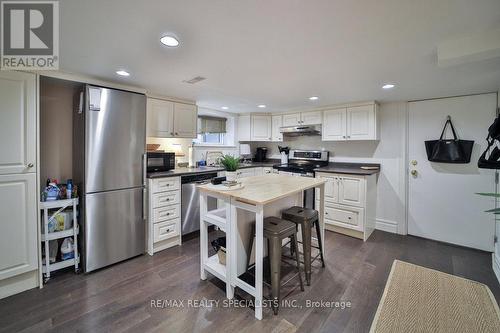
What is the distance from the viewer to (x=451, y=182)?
10.1 feet

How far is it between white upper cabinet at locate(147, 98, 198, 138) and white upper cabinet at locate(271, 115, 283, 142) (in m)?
1.79

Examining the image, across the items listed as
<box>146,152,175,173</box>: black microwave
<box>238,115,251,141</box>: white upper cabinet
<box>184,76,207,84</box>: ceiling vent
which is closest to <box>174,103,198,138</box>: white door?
<box>146,152,175,173</box>: black microwave

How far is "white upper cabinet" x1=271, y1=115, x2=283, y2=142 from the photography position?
458cm

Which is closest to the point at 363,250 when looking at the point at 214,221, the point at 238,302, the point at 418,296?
the point at 418,296

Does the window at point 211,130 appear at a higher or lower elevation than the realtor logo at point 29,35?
lower

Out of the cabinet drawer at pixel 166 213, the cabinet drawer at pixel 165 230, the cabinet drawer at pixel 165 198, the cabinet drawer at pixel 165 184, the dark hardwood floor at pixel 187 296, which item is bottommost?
the dark hardwood floor at pixel 187 296

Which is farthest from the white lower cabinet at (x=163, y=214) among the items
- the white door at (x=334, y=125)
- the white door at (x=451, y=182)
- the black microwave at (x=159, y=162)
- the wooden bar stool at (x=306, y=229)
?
the white door at (x=451, y=182)

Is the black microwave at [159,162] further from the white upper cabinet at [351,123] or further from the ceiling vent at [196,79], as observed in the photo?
the white upper cabinet at [351,123]

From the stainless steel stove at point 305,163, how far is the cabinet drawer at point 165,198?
2.03 meters

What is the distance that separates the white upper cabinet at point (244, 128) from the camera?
4.70 meters

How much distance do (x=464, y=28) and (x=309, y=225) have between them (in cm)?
181

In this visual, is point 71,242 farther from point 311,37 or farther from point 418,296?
point 418,296

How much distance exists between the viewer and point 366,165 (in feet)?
12.4

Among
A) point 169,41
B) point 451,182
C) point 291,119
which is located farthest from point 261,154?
point 169,41
